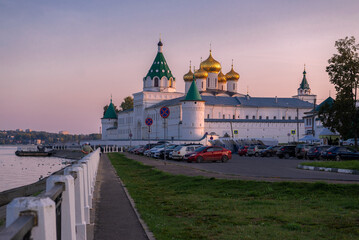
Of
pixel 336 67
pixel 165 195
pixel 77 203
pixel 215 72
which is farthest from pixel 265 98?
pixel 77 203

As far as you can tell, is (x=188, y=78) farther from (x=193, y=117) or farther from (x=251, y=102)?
(x=193, y=117)

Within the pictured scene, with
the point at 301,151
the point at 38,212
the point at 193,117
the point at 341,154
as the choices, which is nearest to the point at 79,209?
the point at 38,212

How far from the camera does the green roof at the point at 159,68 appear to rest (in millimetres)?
106125

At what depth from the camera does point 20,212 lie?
8.87 ft

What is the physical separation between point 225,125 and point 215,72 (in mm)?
24040

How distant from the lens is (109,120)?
12412 centimetres

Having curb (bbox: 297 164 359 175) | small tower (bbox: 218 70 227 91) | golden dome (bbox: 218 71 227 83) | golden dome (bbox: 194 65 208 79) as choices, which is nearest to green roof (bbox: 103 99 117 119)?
golden dome (bbox: 194 65 208 79)

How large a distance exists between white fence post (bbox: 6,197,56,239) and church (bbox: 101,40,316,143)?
78.7 meters

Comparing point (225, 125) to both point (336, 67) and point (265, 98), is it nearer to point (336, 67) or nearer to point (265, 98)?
point (265, 98)

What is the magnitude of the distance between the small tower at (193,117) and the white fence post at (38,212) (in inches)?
3240

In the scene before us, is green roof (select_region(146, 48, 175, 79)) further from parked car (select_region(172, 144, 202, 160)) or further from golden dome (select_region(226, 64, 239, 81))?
parked car (select_region(172, 144, 202, 160))

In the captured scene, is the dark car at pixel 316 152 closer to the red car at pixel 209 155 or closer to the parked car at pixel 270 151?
the red car at pixel 209 155

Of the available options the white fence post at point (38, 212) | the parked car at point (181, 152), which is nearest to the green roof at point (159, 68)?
the parked car at point (181, 152)

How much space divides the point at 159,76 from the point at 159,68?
1.77m
